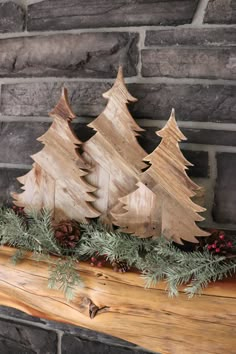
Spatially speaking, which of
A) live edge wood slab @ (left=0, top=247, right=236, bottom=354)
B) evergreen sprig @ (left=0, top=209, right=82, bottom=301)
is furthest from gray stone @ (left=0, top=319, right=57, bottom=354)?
evergreen sprig @ (left=0, top=209, right=82, bottom=301)

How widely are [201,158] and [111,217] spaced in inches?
10.8

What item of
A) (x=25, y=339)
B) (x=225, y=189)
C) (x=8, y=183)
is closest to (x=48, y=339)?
(x=25, y=339)

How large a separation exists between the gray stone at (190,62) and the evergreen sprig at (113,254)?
0.42m

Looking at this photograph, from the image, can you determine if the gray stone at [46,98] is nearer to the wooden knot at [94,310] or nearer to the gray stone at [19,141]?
the gray stone at [19,141]

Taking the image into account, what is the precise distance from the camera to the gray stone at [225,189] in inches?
38.9

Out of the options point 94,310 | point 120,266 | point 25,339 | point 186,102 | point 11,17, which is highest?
point 11,17

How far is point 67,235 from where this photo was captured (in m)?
0.99

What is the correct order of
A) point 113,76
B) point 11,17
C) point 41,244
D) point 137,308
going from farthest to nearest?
1. point 11,17
2. point 113,76
3. point 41,244
4. point 137,308

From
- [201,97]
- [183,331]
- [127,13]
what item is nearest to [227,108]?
[201,97]

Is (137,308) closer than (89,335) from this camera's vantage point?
Yes

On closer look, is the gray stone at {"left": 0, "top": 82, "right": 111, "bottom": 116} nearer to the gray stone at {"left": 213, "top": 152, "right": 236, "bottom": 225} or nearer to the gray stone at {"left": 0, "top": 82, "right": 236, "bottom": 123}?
the gray stone at {"left": 0, "top": 82, "right": 236, "bottom": 123}

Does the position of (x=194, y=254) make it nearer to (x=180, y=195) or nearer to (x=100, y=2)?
(x=180, y=195)

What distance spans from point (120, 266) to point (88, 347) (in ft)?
1.37

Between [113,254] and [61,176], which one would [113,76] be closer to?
[61,176]
